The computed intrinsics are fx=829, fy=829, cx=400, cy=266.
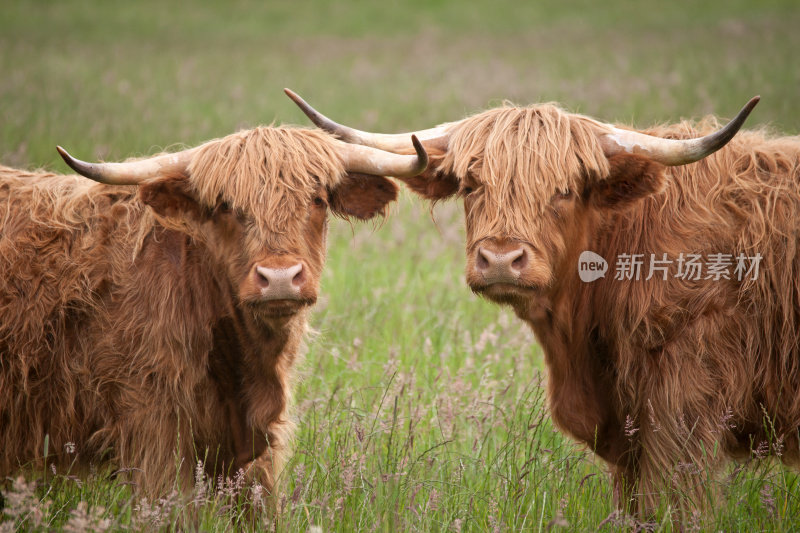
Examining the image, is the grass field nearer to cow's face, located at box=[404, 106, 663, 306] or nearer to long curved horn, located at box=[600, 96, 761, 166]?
cow's face, located at box=[404, 106, 663, 306]

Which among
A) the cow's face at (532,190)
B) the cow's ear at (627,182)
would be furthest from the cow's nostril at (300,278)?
the cow's ear at (627,182)

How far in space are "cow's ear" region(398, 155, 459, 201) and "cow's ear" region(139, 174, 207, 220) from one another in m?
0.94

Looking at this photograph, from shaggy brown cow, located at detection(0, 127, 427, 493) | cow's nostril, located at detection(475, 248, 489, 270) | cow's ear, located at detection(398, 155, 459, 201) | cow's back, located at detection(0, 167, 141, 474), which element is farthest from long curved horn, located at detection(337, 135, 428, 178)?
cow's back, located at detection(0, 167, 141, 474)

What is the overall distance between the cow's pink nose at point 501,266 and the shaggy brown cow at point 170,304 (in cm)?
51

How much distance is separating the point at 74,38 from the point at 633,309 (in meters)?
20.8

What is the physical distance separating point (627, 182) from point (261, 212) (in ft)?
4.93

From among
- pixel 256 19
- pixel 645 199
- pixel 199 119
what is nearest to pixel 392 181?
pixel 645 199

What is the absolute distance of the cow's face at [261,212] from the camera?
3223 millimetres

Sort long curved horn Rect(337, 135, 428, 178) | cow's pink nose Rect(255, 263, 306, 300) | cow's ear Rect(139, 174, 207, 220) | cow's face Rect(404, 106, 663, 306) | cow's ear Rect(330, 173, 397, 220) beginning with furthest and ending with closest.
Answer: cow's ear Rect(330, 173, 397, 220)
long curved horn Rect(337, 135, 428, 178)
cow's ear Rect(139, 174, 207, 220)
cow's face Rect(404, 106, 663, 306)
cow's pink nose Rect(255, 263, 306, 300)

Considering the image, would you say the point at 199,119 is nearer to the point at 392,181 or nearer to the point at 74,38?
the point at 392,181

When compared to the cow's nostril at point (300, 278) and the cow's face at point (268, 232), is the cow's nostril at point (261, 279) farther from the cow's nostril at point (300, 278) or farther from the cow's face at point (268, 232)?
the cow's nostril at point (300, 278)

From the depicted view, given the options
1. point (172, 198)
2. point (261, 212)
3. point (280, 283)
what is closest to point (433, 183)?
point (261, 212)

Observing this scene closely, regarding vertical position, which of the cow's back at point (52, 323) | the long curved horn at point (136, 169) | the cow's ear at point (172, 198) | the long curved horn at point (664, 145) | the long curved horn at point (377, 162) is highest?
the long curved horn at point (664, 145)

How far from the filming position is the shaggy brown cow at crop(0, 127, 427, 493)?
3418 mm
